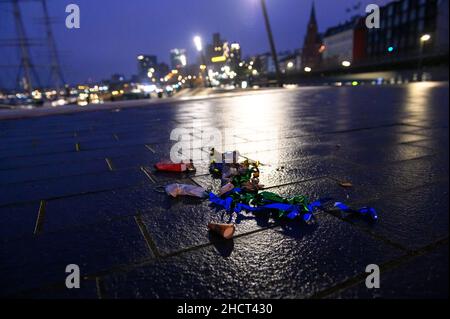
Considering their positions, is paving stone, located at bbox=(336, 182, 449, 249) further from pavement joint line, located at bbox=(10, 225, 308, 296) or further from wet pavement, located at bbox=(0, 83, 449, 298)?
pavement joint line, located at bbox=(10, 225, 308, 296)

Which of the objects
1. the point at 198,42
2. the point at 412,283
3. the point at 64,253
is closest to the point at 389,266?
the point at 412,283

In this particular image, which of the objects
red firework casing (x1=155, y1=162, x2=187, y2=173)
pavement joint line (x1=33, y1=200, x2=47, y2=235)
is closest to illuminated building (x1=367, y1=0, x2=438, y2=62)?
red firework casing (x1=155, y1=162, x2=187, y2=173)

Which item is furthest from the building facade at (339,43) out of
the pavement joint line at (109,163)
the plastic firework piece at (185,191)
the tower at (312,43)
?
the plastic firework piece at (185,191)

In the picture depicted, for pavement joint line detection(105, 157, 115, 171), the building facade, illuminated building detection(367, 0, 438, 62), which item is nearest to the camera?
pavement joint line detection(105, 157, 115, 171)

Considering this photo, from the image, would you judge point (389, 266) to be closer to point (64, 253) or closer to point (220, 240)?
point (220, 240)

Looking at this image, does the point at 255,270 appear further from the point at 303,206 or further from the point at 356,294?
the point at 303,206

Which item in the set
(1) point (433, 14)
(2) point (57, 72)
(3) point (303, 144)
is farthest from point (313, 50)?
(3) point (303, 144)
